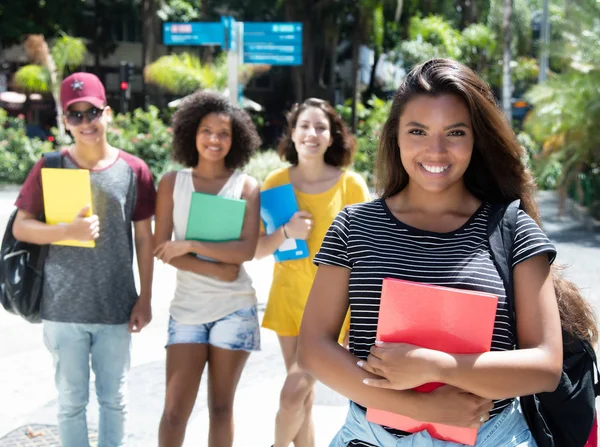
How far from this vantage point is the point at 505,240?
6.54ft

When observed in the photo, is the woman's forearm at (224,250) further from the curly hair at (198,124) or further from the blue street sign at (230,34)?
the blue street sign at (230,34)

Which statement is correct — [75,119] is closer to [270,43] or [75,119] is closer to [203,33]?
[203,33]

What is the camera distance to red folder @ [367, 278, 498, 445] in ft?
5.93

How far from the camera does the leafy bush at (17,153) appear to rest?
20781mm

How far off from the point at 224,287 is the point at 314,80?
108 feet

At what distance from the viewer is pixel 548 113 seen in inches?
582

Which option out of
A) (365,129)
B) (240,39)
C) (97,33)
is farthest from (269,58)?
(97,33)

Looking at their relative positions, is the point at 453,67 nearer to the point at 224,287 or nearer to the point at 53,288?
the point at 224,287

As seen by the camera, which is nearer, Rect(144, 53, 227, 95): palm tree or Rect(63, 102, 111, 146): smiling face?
Rect(63, 102, 111, 146): smiling face

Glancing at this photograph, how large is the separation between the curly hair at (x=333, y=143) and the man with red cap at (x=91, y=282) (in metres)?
0.89

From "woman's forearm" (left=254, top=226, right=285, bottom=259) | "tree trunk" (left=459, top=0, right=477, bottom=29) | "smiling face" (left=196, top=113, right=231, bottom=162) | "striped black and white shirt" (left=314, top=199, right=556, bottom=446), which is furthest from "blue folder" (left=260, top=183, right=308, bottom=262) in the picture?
"tree trunk" (left=459, top=0, right=477, bottom=29)

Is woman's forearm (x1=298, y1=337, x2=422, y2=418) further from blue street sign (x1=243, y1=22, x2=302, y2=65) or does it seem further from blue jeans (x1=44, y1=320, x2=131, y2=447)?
blue street sign (x1=243, y1=22, x2=302, y2=65)

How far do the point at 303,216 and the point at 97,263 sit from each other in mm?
980

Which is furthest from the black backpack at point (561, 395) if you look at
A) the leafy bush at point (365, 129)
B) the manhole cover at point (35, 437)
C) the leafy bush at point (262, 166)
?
the leafy bush at point (365, 129)
